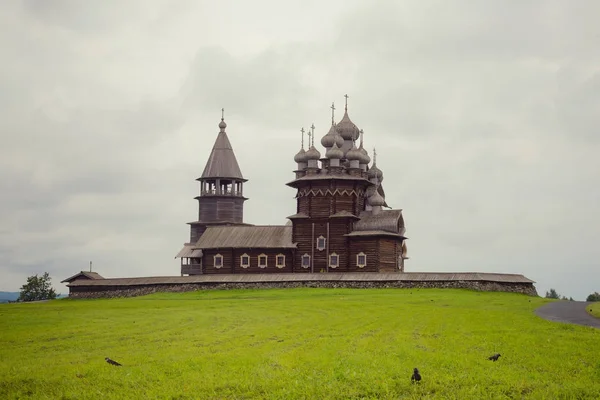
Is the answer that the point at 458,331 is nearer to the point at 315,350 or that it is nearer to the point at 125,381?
the point at 315,350

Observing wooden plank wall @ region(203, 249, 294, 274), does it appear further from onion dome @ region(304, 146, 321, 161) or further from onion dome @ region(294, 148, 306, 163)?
onion dome @ region(304, 146, 321, 161)

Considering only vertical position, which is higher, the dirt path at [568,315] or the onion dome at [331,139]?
the onion dome at [331,139]

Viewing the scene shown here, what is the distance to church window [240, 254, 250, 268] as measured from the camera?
226 ft

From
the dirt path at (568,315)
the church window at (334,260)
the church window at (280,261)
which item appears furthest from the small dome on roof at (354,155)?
the dirt path at (568,315)

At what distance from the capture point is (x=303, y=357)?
1942 cm

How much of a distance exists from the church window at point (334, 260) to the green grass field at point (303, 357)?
106 ft

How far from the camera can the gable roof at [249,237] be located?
68.2m

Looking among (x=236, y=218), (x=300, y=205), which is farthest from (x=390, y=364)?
(x=236, y=218)

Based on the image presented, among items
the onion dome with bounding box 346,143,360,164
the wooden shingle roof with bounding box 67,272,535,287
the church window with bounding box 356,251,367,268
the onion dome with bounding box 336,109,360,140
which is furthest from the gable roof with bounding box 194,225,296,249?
the onion dome with bounding box 336,109,360,140

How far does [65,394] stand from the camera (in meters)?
16.4

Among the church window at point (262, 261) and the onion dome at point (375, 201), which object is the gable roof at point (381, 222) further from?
the church window at point (262, 261)

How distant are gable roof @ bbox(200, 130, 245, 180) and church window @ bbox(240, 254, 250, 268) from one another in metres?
16.2

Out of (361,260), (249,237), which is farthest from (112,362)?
(249,237)

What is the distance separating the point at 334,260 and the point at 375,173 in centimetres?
1152
